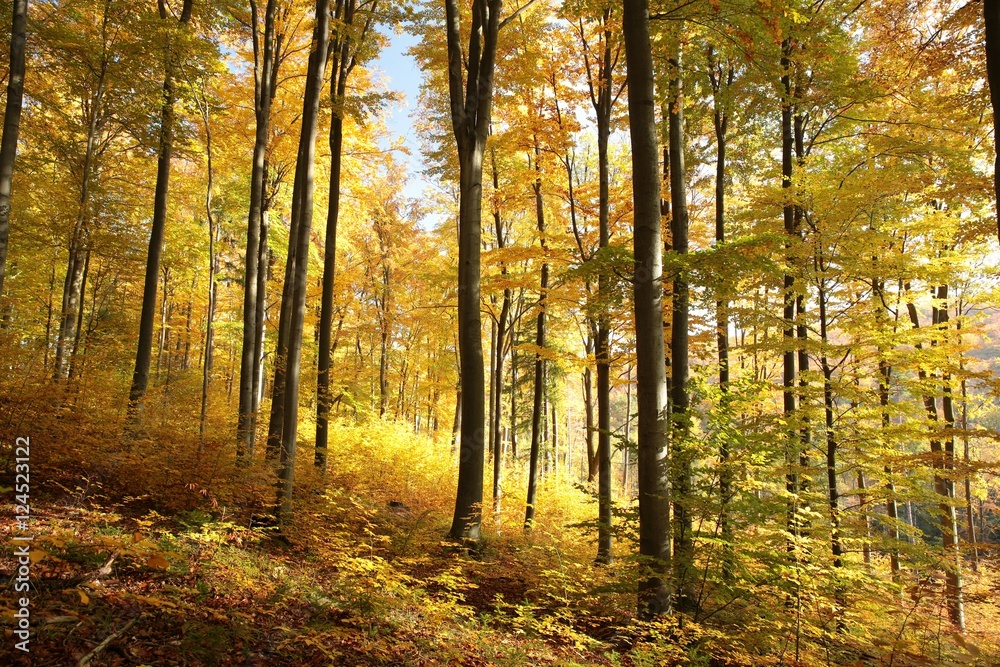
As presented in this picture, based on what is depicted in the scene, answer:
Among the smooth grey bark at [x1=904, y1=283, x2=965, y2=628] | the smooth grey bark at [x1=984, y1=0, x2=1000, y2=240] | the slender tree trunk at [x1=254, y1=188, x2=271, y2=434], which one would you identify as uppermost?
the smooth grey bark at [x1=984, y1=0, x2=1000, y2=240]

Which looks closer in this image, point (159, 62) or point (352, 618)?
point (352, 618)

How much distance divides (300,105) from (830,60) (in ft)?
35.5

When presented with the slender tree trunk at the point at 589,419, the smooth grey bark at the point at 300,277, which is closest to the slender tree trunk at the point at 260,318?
the smooth grey bark at the point at 300,277

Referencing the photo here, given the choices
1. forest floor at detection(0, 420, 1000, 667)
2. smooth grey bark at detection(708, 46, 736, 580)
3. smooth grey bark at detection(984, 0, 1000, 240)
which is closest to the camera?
forest floor at detection(0, 420, 1000, 667)

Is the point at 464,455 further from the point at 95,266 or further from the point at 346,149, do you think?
the point at 95,266

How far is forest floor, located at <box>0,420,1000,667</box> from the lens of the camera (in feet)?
10.7

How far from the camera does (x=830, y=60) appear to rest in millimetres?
7379

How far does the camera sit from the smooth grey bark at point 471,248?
758 cm

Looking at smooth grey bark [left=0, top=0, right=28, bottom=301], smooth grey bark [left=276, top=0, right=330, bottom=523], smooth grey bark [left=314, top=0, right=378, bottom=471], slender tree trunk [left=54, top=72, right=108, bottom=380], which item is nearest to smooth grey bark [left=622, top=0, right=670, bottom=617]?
smooth grey bark [left=276, top=0, right=330, bottom=523]

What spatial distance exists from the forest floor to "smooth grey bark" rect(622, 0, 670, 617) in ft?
1.37

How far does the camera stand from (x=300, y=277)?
696cm

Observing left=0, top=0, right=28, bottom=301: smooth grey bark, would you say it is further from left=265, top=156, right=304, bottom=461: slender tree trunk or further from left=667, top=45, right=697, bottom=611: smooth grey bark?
left=667, top=45, right=697, bottom=611: smooth grey bark

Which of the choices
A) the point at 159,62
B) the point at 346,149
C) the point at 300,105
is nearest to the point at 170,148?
the point at 159,62

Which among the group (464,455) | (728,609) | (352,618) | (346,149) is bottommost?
(728,609)
